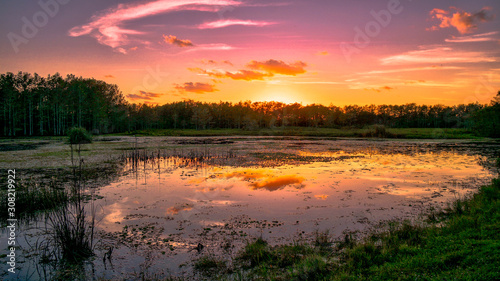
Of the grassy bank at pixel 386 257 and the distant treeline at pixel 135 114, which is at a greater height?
the distant treeline at pixel 135 114

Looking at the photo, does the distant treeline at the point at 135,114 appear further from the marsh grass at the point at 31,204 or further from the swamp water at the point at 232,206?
the marsh grass at the point at 31,204

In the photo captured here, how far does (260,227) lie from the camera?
9.36 meters

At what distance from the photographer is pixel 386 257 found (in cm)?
658

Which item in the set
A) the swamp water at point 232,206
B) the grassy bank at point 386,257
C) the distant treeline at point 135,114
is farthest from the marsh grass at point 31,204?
the distant treeline at point 135,114

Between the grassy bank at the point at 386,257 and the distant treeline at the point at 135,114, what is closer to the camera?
the grassy bank at the point at 386,257

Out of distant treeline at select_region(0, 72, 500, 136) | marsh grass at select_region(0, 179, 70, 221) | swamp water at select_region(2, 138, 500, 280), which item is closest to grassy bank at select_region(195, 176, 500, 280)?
swamp water at select_region(2, 138, 500, 280)

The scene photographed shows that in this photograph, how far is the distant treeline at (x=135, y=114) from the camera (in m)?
70.1

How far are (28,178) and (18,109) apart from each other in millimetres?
73017

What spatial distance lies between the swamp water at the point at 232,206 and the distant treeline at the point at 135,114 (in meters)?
24.5

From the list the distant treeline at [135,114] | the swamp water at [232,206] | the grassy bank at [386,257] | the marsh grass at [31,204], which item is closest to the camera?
the grassy bank at [386,257]

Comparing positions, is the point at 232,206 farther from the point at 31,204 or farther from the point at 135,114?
the point at 135,114

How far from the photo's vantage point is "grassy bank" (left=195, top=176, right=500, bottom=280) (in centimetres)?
564

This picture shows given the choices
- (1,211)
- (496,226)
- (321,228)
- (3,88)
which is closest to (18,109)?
(3,88)

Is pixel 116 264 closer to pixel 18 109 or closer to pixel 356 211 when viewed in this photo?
pixel 356 211
